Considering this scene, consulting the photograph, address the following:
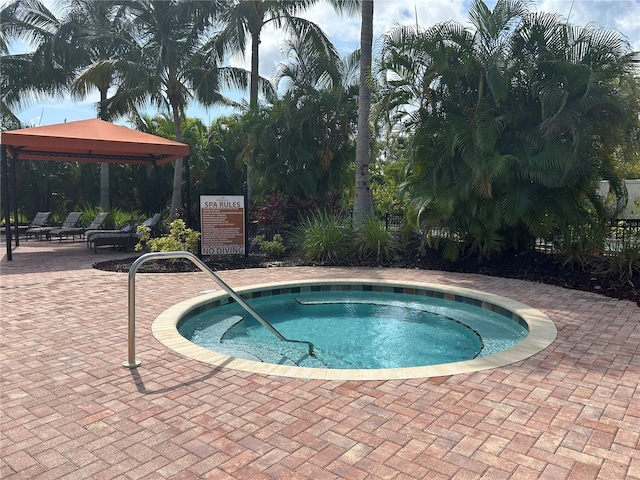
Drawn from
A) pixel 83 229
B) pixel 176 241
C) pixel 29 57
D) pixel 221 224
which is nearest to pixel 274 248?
pixel 221 224

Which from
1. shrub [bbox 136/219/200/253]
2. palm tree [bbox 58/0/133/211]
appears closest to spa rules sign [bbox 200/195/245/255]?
shrub [bbox 136/219/200/253]

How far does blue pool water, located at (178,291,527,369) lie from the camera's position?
4945 millimetres

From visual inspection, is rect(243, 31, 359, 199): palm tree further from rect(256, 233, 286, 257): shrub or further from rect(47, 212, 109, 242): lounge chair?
rect(47, 212, 109, 242): lounge chair

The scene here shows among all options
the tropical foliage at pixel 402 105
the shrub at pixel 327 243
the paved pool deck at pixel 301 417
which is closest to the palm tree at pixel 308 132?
the tropical foliage at pixel 402 105

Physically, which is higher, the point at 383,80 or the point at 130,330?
the point at 383,80

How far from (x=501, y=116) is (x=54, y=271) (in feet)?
29.5

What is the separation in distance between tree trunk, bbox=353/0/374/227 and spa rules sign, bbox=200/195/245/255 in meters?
2.77

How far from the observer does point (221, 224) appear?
9.91m

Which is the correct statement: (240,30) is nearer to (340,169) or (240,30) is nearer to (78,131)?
(340,169)

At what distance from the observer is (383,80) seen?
372 inches

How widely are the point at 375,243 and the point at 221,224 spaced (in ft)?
11.3

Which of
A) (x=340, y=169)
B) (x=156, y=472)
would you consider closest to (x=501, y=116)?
(x=340, y=169)

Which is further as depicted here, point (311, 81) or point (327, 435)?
point (311, 81)

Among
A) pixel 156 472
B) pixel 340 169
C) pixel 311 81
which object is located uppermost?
pixel 311 81
